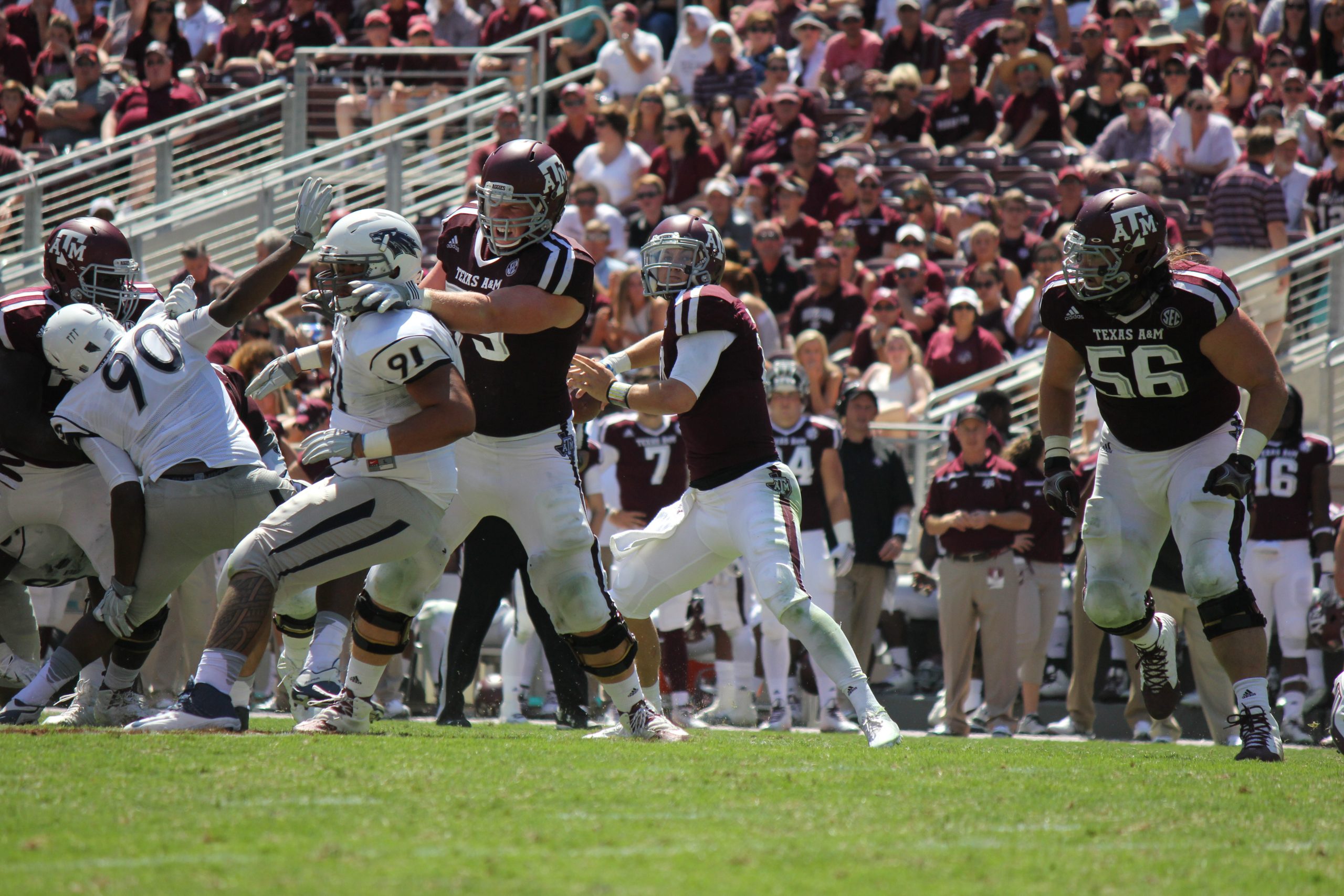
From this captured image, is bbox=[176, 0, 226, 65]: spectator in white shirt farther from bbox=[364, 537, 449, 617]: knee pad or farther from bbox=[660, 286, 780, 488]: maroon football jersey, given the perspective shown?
bbox=[364, 537, 449, 617]: knee pad

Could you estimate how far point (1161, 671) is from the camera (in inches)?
261

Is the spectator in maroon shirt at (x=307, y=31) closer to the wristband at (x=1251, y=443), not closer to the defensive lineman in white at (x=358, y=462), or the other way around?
the defensive lineman in white at (x=358, y=462)

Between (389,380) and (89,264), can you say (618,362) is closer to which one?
(389,380)

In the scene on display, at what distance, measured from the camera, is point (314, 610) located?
6.58 meters

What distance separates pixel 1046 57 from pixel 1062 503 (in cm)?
911

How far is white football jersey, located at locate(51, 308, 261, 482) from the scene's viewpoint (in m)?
5.87

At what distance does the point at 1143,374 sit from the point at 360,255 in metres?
3.08

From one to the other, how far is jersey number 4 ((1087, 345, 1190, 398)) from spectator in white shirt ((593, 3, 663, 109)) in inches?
394

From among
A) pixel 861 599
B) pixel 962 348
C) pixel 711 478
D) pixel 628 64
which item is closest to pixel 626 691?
pixel 711 478

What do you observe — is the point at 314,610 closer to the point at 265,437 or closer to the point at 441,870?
the point at 265,437

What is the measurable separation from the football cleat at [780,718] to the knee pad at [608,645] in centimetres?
312

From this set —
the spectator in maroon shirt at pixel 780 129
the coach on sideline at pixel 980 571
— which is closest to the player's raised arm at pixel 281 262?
the coach on sideline at pixel 980 571

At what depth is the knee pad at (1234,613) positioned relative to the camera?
5926 millimetres

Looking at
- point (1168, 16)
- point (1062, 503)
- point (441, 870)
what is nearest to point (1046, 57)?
point (1168, 16)
